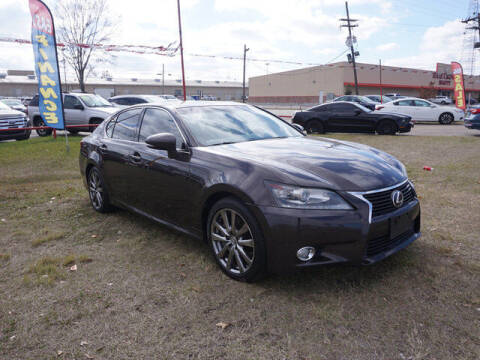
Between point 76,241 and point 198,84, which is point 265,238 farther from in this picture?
point 198,84

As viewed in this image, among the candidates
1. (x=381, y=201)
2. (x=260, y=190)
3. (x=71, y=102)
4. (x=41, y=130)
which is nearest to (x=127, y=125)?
(x=260, y=190)

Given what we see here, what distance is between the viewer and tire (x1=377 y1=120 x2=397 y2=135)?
14.9m

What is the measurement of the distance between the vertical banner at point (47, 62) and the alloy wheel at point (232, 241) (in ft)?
25.6

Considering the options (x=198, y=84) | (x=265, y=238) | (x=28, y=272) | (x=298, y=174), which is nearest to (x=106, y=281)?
(x=28, y=272)

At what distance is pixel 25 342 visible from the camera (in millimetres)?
2676

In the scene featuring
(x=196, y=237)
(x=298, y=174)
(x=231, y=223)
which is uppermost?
(x=298, y=174)

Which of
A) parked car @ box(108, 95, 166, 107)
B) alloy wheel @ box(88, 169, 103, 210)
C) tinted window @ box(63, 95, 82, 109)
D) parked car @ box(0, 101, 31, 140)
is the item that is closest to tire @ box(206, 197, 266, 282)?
alloy wheel @ box(88, 169, 103, 210)

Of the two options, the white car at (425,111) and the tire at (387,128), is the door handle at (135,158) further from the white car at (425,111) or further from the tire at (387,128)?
the white car at (425,111)

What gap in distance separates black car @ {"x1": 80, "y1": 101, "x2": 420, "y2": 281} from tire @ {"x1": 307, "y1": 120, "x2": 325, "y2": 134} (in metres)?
11.9

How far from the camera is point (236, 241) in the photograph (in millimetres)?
3352

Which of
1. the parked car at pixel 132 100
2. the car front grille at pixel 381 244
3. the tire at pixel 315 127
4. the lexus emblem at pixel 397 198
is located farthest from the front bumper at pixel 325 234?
the parked car at pixel 132 100

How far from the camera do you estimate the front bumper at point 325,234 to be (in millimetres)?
2910

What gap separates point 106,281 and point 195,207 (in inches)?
40.2

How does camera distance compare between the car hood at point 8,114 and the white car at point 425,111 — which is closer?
the car hood at point 8,114
